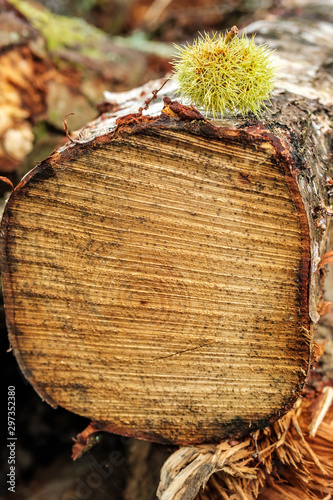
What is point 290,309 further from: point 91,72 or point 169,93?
point 91,72

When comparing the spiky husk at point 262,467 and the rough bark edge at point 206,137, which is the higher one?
the rough bark edge at point 206,137

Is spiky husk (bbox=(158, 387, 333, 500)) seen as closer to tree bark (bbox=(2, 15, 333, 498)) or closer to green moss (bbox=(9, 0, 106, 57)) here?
tree bark (bbox=(2, 15, 333, 498))

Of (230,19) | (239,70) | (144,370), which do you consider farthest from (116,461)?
(230,19)

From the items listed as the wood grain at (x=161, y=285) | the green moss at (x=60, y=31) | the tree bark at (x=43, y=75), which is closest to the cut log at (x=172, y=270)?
the wood grain at (x=161, y=285)

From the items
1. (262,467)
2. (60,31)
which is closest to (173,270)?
(262,467)

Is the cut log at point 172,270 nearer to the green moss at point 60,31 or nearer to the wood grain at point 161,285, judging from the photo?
the wood grain at point 161,285

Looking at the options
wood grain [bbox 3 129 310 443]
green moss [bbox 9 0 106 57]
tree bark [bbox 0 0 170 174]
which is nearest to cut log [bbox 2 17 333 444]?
wood grain [bbox 3 129 310 443]
